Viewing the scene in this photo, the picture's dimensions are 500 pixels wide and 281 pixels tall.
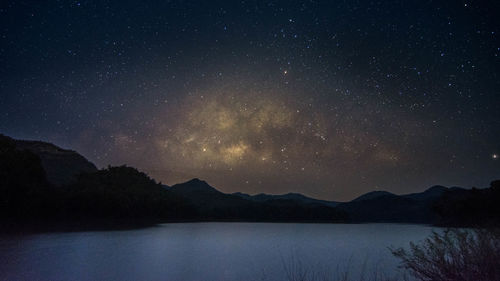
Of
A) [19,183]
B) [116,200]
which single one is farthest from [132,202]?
[19,183]

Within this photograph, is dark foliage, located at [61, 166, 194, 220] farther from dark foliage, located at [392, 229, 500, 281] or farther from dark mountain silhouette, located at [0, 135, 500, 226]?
dark foliage, located at [392, 229, 500, 281]

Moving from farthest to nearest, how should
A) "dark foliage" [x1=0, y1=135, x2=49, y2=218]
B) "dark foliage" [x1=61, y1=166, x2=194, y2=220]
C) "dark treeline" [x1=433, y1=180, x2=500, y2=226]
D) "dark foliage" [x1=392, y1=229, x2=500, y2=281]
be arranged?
1. "dark treeline" [x1=433, y1=180, x2=500, y2=226]
2. "dark foliage" [x1=61, y1=166, x2=194, y2=220]
3. "dark foliage" [x1=0, y1=135, x2=49, y2=218]
4. "dark foliage" [x1=392, y1=229, x2=500, y2=281]

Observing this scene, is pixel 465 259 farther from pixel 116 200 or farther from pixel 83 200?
pixel 116 200

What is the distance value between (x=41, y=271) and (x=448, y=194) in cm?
10593

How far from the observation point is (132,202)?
80.1 m

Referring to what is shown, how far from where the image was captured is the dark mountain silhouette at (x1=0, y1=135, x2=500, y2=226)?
49731 mm

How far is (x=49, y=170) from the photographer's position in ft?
454

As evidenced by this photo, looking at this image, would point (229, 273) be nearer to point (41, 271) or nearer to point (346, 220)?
point (41, 271)

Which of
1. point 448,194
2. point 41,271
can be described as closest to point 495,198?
point 448,194

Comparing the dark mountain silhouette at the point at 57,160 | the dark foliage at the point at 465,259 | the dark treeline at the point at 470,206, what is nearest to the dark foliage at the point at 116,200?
the dark mountain silhouette at the point at 57,160

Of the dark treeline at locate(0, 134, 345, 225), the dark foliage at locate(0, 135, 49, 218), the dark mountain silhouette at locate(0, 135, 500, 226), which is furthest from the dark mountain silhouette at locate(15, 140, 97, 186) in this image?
the dark foliage at locate(0, 135, 49, 218)

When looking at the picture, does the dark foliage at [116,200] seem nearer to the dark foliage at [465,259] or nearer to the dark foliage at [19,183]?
the dark foliage at [19,183]

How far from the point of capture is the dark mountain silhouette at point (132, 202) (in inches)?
1958

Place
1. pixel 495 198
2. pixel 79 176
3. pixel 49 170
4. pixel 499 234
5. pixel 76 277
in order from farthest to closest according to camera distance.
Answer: pixel 49 170
pixel 79 176
pixel 495 198
pixel 76 277
pixel 499 234
